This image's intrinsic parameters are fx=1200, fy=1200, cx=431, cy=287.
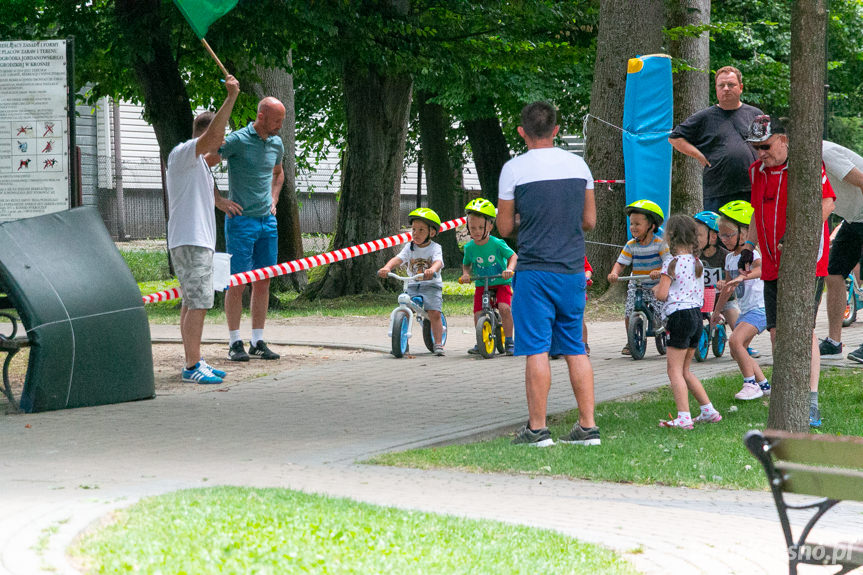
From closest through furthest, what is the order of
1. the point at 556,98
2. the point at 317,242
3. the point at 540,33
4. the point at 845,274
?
the point at 845,274 < the point at 540,33 < the point at 556,98 < the point at 317,242

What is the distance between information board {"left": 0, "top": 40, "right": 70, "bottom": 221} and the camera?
9.38 m

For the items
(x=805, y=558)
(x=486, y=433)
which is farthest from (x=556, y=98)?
(x=805, y=558)

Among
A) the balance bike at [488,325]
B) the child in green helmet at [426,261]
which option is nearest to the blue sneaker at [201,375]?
the child in green helmet at [426,261]

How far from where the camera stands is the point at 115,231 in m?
43.9

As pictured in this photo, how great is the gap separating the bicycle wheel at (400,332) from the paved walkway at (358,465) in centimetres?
41

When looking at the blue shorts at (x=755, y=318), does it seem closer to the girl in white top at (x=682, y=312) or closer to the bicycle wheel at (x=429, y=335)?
the girl in white top at (x=682, y=312)

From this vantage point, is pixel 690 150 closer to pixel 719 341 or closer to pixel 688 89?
pixel 719 341

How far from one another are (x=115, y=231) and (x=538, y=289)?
127 ft

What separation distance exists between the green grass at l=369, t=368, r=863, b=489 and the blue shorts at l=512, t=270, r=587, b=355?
614mm

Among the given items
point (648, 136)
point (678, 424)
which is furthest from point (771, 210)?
point (648, 136)

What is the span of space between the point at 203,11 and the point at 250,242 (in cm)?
255

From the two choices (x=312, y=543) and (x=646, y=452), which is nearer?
(x=312, y=543)

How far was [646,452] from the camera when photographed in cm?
686

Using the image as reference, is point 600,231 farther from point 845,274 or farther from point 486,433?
point 486,433
